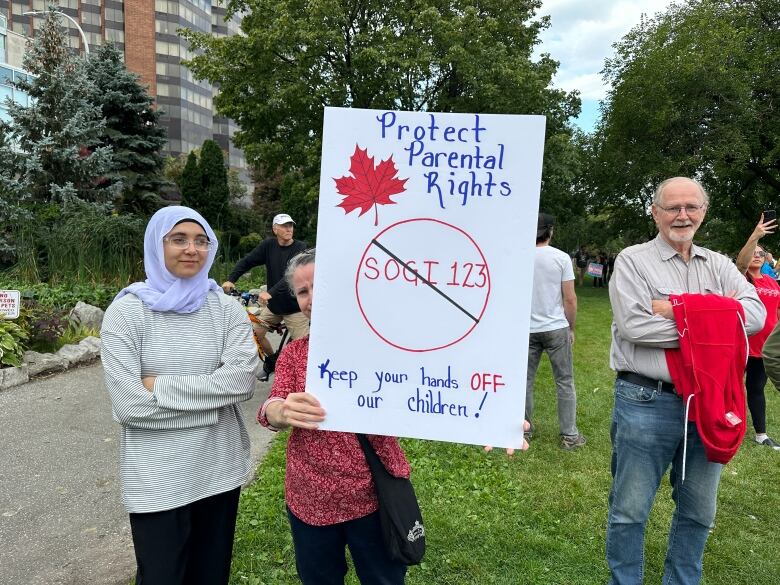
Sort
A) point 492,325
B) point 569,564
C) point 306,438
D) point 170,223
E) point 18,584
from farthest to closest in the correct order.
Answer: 1. point 569,564
2. point 18,584
3. point 170,223
4. point 306,438
5. point 492,325

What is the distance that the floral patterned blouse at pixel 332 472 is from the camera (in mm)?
1852

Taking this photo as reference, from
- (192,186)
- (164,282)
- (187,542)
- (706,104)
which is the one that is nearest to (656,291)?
(164,282)

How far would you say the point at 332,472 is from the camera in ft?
6.10

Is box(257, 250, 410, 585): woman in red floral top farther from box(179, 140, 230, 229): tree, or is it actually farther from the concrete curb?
box(179, 140, 230, 229): tree

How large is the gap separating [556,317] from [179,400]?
3486mm

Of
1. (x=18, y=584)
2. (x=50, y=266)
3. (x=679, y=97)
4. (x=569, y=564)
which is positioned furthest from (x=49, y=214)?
(x=679, y=97)

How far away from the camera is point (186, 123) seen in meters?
64.3

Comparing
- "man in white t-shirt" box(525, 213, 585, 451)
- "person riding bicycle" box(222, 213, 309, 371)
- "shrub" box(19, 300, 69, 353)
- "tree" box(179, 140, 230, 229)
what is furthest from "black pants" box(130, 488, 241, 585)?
"tree" box(179, 140, 230, 229)

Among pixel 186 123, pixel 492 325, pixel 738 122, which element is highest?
pixel 186 123

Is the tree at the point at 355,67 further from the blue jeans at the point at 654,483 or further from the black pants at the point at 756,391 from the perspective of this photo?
the blue jeans at the point at 654,483

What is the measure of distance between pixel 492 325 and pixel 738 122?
2421 centimetres

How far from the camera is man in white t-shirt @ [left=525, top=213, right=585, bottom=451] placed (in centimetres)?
465

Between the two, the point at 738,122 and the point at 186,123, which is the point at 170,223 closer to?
the point at 738,122

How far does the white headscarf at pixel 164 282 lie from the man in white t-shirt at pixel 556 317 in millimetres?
3110
